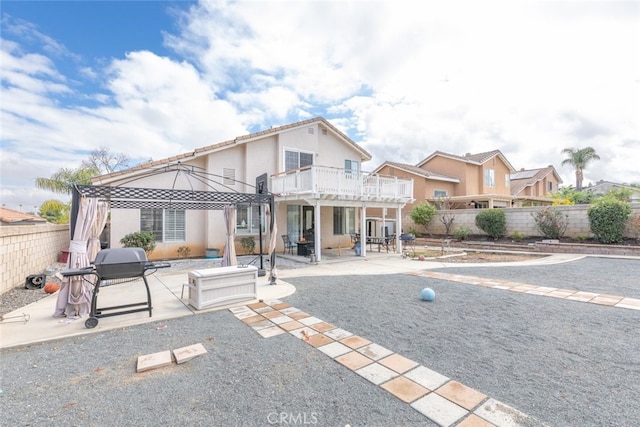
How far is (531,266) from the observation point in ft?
32.6

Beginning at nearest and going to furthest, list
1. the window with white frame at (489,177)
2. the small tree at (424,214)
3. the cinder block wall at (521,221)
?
the cinder block wall at (521,221), the small tree at (424,214), the window with white frame at (489,177)

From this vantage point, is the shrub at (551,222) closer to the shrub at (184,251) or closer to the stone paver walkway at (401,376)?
the stone paver walkway at (401,376)

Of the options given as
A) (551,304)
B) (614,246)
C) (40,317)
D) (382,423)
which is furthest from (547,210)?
(40,317)

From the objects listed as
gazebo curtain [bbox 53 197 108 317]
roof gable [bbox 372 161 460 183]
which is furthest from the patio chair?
roof gable [bbox 372 161 460 183]

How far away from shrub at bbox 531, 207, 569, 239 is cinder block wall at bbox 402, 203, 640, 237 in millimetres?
197

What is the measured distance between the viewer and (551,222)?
14867mm

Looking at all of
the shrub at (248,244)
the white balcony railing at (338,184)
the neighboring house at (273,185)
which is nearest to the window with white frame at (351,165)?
the neighboring house at (273,185)

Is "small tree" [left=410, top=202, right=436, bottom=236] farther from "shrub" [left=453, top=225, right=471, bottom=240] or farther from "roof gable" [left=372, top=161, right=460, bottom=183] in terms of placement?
"roof gable" [left=372, top=161, right=460, bottom=183]

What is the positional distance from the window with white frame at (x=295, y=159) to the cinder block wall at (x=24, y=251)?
896cm

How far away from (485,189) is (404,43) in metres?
20.9

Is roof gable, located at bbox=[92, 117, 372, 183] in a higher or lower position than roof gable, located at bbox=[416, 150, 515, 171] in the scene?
lower

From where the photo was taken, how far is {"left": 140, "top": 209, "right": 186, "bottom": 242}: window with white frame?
1126 cm

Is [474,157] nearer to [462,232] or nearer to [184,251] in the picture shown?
[462,232]

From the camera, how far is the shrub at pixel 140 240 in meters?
10.2
